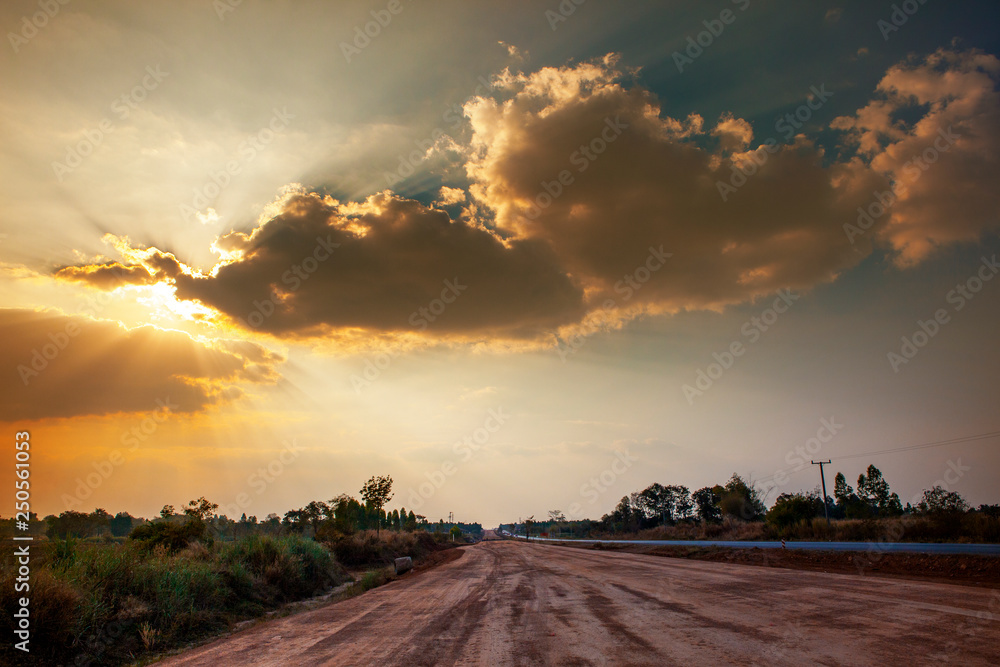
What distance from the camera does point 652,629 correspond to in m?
8.48

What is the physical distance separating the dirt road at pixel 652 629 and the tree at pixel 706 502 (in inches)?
3570

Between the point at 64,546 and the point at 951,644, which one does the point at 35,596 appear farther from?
the point at 951,644

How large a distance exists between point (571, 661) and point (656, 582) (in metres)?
11.1

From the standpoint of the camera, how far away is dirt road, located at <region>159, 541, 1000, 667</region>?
267 inches

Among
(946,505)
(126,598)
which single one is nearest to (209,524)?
(126,598)

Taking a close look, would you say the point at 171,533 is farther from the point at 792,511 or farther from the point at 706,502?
the point at 706,502

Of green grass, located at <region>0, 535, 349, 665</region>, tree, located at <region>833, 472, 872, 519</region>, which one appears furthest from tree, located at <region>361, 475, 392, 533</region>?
tree, located at <region>833, 472, 872, 519</region>

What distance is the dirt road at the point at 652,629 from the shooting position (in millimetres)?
6770

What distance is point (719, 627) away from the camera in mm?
8492

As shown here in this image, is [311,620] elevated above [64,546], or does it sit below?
below

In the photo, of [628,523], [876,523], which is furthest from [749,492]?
[876,523]

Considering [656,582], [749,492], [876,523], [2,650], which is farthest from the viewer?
[749,492]

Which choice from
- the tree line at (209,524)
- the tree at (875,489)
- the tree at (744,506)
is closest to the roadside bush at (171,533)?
the tree line at (209,524)

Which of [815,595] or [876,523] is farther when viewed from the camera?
[876,523]
